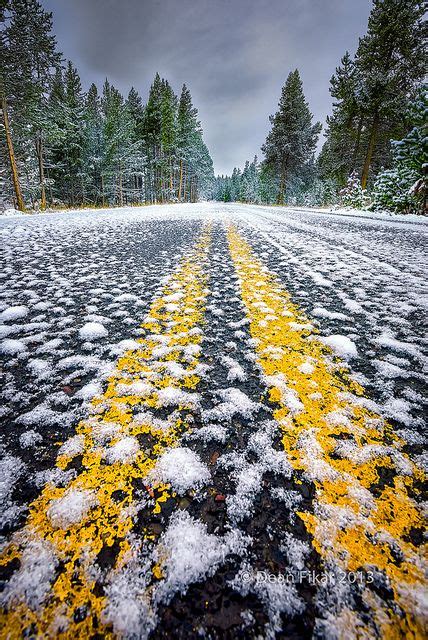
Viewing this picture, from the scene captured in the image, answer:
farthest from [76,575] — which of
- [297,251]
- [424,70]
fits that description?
[424,70]

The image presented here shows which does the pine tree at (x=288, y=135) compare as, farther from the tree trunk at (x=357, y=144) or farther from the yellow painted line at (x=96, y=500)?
the yellow painted line at (x=96, y=500)

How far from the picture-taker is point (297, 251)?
473 centimetres

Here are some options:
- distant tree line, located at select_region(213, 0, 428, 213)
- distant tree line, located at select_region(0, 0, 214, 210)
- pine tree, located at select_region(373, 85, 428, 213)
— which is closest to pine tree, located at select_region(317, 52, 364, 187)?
distant tree line, located at select_region(213, 0, 428, 213)

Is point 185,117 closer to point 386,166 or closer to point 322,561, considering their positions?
point 386,166

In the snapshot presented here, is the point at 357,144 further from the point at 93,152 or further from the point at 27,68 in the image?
the point at 93,152

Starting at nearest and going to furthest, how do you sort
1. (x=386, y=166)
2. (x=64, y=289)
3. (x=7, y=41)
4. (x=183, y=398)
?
1. (x=183, y=398)
2. (x=64, y=289)
3. (x=7, y=41)
4. (x=386, y=166)

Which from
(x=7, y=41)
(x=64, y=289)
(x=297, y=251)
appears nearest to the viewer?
(x=64, y=289)

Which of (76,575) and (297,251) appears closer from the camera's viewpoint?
(76,575)

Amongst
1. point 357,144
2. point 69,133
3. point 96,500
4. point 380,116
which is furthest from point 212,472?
point 69,133

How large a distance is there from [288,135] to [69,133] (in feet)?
66.1

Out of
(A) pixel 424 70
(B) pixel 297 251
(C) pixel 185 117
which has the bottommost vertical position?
(B) pixel 297 251

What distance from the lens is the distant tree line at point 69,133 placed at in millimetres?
13938

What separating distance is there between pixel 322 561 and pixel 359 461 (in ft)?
1.28

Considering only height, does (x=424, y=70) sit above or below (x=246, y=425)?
above
